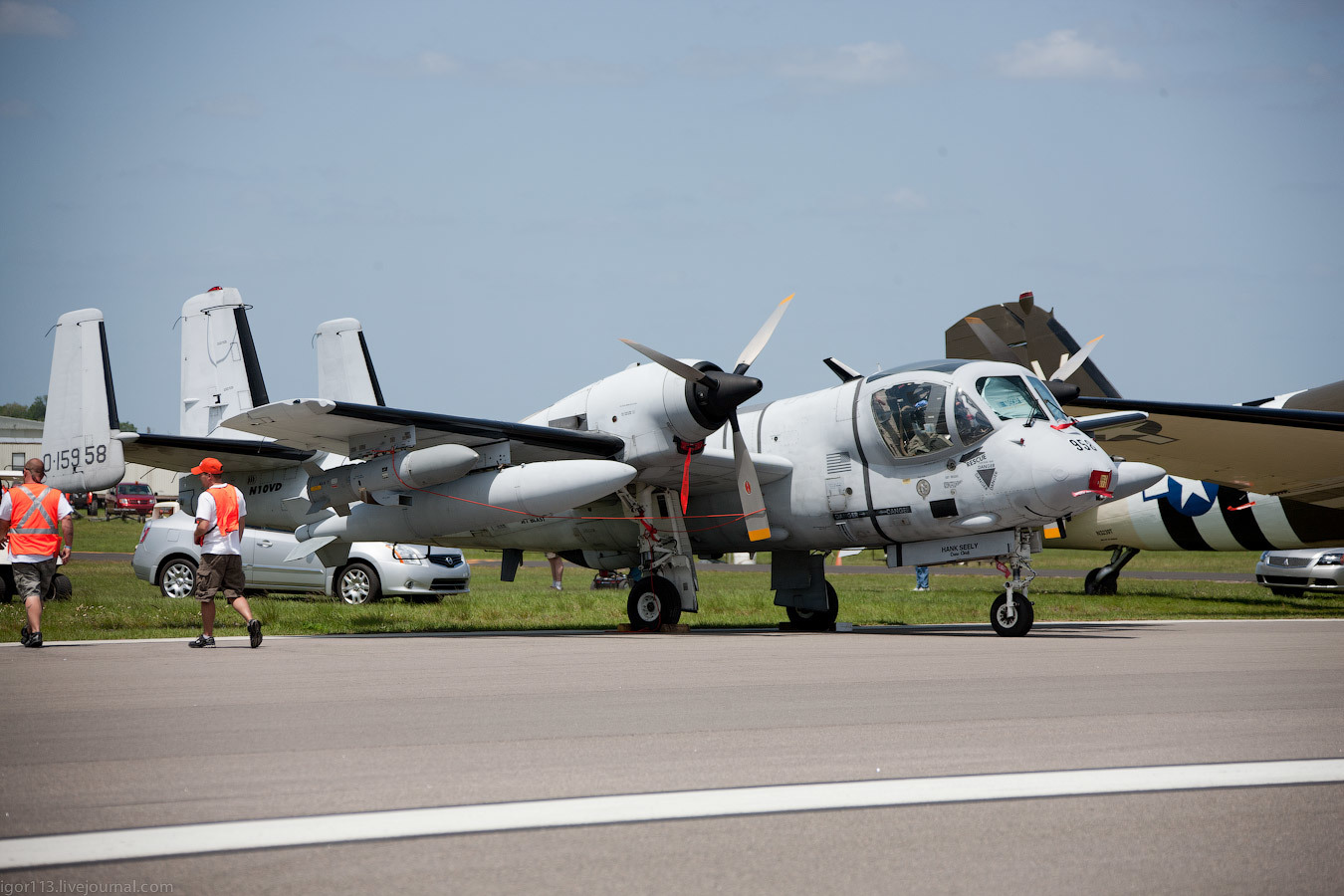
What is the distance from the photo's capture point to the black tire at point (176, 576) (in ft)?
69.1

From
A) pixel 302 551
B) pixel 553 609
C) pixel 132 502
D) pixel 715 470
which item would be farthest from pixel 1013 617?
pixel 132 502

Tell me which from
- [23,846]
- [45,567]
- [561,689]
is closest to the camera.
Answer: [23,846]

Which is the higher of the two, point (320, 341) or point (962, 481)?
point (320, 341)

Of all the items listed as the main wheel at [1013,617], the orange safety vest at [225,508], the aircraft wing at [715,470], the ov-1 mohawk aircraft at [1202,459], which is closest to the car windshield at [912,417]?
the aircraft wing at [715,470]

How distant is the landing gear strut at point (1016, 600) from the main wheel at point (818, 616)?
274 cm

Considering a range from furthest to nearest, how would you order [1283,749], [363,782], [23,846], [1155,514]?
[1155,514], [1283,749], [363,782], [23,846]

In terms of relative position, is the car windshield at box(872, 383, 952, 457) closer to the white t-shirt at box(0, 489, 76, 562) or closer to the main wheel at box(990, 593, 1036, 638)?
the main wheel at box(990, 593, 1036, 638)

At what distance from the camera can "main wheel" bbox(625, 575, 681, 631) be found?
15.7 m

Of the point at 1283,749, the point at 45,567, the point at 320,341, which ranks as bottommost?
the point at 1283,749

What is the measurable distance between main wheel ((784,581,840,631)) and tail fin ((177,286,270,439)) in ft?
29.4

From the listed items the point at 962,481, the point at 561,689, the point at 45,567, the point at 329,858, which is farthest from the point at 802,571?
the point at 329,858

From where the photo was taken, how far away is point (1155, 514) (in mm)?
25391

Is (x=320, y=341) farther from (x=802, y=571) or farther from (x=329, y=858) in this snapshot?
(x=329, y=858)

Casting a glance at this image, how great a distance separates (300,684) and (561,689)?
6.55 ft
